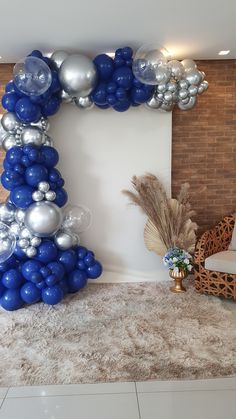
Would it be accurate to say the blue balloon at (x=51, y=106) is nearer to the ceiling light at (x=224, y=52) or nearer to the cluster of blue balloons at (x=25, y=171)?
the cluster of blue balloons at (x=25, y=171)

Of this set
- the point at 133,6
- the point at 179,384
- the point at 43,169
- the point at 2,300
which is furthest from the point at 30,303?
the point at 133,6

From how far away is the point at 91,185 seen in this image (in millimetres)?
3939

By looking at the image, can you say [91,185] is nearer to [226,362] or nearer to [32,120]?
[32,120]

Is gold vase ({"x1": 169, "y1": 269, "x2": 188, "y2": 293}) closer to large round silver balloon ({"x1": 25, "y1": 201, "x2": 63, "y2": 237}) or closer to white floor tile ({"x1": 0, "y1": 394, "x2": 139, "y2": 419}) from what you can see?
large round silver balloon ({"x1": 25, "y1": 201, "x2": 63, "y2": 237})

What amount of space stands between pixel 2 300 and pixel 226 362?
2.02 meters

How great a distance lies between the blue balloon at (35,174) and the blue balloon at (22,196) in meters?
0.07

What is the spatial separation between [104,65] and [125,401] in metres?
2.79

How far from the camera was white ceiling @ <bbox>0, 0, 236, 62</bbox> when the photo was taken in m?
2.56

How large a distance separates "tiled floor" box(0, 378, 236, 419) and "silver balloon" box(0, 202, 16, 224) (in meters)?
1.64

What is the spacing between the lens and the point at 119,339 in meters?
2.80

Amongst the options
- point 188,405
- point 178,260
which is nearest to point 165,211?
point 178,260

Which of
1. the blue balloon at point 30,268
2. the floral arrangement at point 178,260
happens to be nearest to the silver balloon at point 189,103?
the floral arrangement at point 178,260

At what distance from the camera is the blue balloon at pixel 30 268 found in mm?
3262

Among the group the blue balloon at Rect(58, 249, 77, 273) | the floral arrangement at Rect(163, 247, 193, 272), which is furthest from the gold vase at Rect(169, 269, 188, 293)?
the blue balloon at Rect(58, 249, 77, 273)
